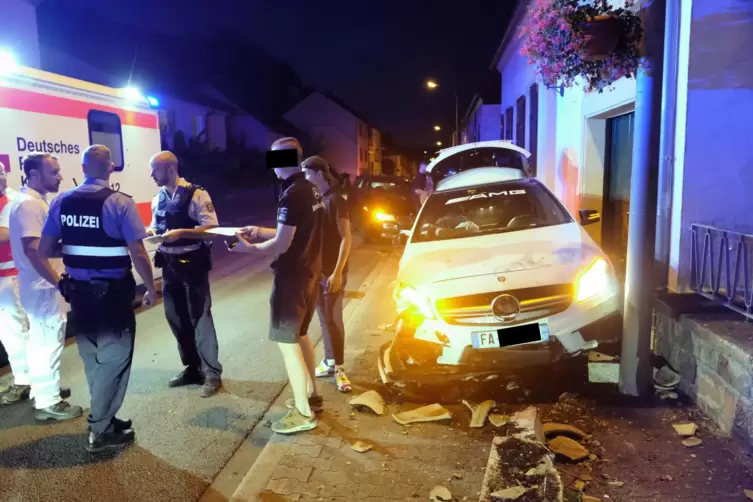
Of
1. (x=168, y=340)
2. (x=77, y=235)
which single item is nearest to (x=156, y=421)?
(x=77, y=235)

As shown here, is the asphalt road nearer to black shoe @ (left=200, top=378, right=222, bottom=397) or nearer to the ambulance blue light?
black shoe @ (left=200, top=378, right=222, bottom=397)

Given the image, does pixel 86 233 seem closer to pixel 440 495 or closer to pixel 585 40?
pixel 440 495

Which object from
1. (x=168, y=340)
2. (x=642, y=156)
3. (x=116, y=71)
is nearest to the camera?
(x=642, y=156)

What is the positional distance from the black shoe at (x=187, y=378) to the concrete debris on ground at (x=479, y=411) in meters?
2.43

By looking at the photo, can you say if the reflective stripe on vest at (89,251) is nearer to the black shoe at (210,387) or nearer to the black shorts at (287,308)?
the black shorts at (287,308)

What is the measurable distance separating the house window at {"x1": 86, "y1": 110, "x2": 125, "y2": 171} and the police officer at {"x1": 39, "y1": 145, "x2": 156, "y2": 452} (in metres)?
3.68

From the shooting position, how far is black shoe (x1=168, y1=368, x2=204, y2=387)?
533 centimetres

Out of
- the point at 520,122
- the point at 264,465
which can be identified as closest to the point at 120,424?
the point at 264,465

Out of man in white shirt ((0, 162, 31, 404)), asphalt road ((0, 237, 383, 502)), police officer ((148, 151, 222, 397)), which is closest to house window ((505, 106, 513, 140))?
asphalt road ((0, 237, 383, 502))

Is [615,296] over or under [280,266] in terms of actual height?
under

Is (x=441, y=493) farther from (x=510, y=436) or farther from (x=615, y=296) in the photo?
(x=615, y=296)

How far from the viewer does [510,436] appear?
11.8 feet

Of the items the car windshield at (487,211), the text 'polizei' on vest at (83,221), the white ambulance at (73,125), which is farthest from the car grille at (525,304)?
the white ambulance at (73,125)

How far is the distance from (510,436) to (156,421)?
2723 mm
